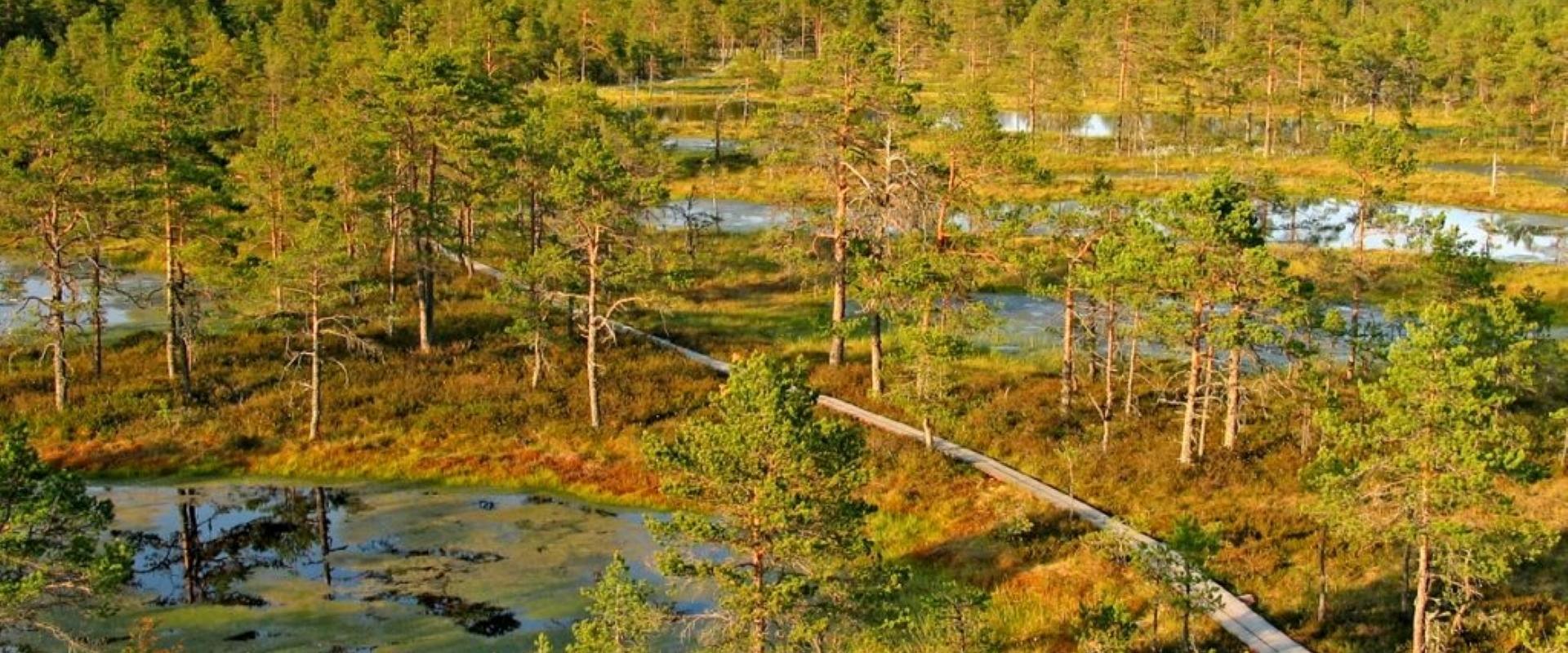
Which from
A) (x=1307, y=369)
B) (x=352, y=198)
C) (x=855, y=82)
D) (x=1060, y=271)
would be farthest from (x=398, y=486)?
(x=1060, y=271)

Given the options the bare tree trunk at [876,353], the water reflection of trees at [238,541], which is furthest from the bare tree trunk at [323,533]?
the bare tree trunk at [876,353]

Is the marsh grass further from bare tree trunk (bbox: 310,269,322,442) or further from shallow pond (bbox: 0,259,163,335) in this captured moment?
shallow pond (bbox: 0,259,163,335)

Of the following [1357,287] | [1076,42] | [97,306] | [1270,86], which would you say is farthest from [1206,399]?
[1076,42]

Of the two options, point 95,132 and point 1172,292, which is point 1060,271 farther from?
point 95,132

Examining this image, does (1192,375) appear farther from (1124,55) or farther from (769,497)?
(1124,55)

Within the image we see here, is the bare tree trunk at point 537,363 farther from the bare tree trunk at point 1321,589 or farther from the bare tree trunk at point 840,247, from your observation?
the bare tree trunk at point 1321,589
